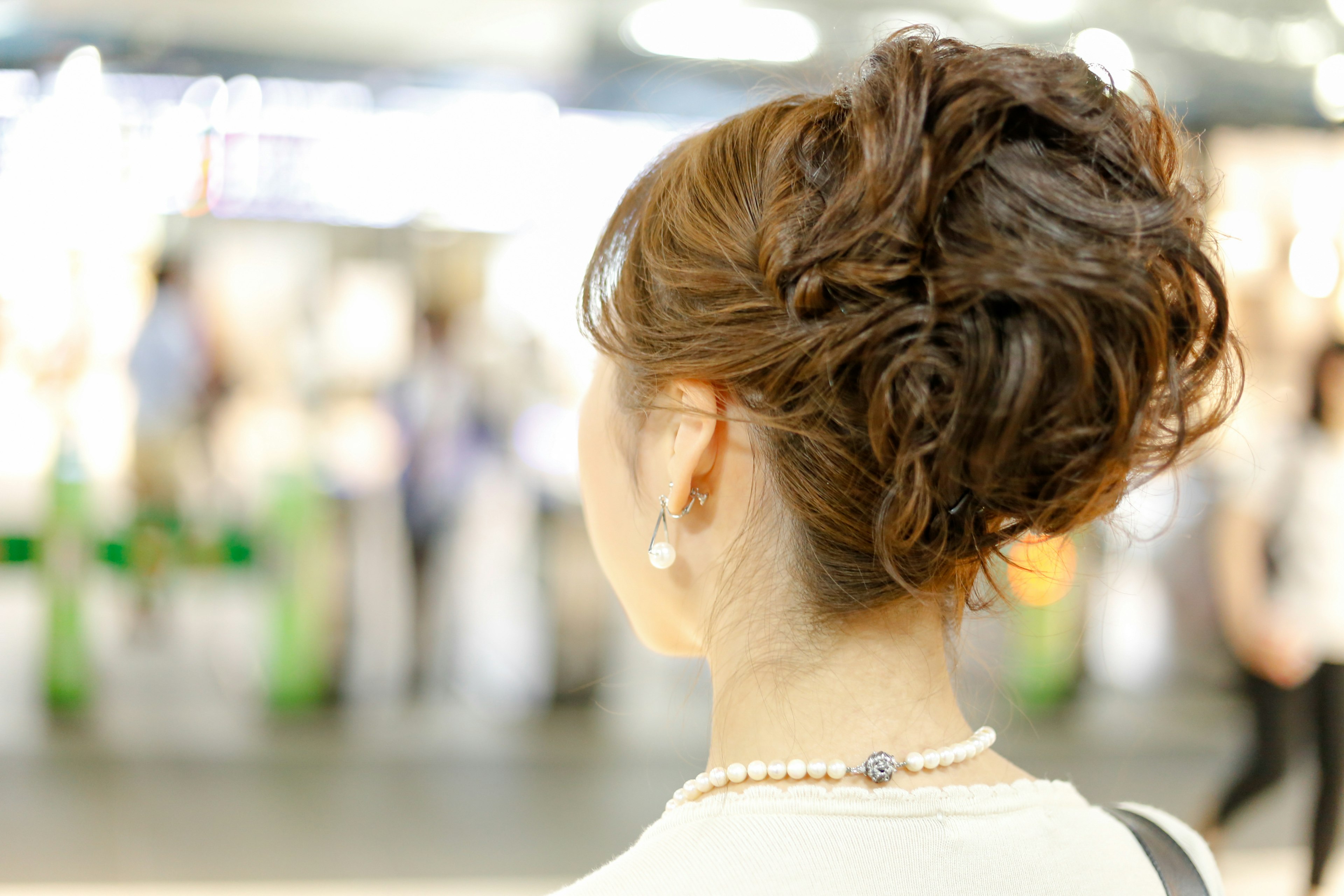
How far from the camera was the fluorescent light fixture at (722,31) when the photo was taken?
3.74 meters

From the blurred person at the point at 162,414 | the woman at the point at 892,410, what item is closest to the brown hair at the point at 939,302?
the woman at the point at 892,410

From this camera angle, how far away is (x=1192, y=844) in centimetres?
74

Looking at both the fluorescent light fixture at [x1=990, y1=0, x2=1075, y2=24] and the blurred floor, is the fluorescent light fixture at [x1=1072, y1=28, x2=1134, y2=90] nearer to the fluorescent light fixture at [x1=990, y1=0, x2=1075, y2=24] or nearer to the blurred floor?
the fluorescent light fixture at [x1=990, y1=0, x2=1075, y2=24]

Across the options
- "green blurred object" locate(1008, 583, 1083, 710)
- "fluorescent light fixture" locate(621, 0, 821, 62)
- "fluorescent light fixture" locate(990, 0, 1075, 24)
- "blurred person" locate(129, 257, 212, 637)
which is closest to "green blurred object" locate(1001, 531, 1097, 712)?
"green blurred object" locate(1008, 583, 1083, 710)

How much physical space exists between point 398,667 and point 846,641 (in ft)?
12.5

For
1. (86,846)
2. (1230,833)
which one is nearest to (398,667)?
(86,846)

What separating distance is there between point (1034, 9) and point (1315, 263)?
4.59 feet

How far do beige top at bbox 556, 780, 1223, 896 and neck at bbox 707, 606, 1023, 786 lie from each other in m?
0.03

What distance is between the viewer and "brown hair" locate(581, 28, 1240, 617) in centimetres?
60

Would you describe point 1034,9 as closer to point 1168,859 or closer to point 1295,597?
point 1295,597

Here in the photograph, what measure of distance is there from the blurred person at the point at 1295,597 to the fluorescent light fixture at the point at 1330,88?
207cm

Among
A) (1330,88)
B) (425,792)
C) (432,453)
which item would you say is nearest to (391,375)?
(432,453)

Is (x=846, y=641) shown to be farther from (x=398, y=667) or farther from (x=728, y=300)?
(x=398, y=667)

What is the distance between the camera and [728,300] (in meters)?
0.68
